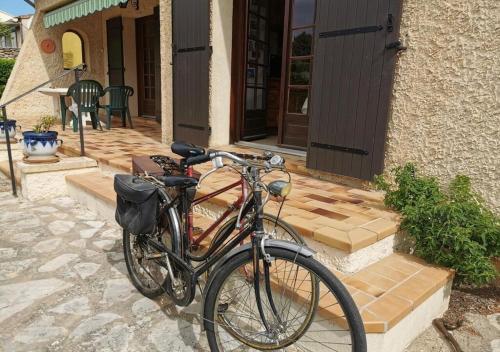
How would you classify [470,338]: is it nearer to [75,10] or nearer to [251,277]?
[251,277]

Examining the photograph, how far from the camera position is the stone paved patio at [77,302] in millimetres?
1901

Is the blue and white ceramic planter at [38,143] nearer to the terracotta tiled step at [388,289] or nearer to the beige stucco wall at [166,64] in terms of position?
the beige stucco wall at [166,64]

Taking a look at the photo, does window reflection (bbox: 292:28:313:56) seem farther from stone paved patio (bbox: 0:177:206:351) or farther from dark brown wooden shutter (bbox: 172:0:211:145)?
stone paved patio (bbox: 0:177:206:351)

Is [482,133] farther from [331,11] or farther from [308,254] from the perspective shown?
[308,254]

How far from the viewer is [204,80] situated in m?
4.60

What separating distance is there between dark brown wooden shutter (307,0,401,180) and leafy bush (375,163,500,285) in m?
0.56

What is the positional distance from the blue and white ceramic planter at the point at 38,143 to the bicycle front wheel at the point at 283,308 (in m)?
3.41

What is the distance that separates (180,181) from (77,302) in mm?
1091

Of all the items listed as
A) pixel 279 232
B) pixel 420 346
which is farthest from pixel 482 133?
pixel 279 232

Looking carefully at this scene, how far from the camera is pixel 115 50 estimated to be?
8930 mm

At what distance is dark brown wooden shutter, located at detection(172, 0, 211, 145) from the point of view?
4547 millimetres

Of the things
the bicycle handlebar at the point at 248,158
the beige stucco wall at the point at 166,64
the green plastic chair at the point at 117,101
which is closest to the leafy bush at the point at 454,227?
the bicycle handlebar at the point at 248,158

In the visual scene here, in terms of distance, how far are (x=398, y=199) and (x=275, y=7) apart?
422 centimetres

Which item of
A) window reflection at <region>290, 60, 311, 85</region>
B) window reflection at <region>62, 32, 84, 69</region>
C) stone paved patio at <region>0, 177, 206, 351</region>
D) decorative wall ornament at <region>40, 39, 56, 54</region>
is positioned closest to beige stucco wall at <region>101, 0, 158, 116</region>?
decorative wall ornament at <region>40, 39, 56, 54</region>
